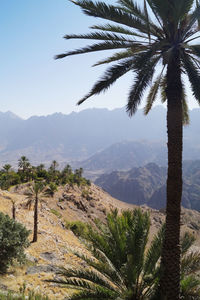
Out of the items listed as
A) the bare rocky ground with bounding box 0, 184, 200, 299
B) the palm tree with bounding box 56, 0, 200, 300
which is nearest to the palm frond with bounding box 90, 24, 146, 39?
the palm tree with bounding box 56, 0, 200, 300

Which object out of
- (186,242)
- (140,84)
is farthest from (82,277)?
(140,84)

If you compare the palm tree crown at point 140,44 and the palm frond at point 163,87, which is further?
the palm frond at point 163,87

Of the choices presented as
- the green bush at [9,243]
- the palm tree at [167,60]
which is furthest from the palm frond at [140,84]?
the green bush at [9,243]

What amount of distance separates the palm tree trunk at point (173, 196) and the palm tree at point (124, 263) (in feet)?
1.85

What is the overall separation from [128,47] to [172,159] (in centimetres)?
423

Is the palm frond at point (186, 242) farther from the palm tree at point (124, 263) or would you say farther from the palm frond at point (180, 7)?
the palm frond at point (180, 7)

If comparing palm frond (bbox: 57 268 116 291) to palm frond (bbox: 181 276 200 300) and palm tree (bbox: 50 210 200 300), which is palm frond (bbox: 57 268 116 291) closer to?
Result: palm tree (bbox: 50 210 200 300)

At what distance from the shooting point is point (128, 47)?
798cm

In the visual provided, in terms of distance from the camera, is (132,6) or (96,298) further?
(132,6)

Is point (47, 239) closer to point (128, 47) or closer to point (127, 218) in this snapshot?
point (127, 218)

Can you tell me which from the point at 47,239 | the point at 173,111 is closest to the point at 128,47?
the point at 173,111

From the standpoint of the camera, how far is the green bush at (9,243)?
1190 centimetres

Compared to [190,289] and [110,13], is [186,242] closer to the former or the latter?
[190,289]

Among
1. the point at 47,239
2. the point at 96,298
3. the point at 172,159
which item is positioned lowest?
the point at 47,239
